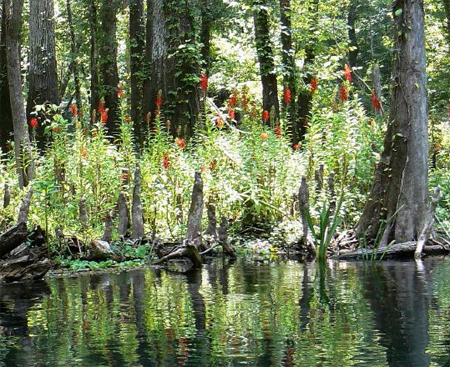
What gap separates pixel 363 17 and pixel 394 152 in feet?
121

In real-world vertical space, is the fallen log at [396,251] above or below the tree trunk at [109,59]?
below

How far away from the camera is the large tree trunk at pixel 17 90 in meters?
11.6

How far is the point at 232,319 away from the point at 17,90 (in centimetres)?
781

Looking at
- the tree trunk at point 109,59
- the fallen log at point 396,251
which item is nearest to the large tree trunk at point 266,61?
the tree trunk at point 109,59

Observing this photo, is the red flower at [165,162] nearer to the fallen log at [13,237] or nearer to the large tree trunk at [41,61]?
the fallen log at [13,237]

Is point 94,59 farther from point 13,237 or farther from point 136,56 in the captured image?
point 13,237

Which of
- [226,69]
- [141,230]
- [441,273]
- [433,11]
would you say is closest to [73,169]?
[141,230]

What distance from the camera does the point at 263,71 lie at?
20062 millimetres

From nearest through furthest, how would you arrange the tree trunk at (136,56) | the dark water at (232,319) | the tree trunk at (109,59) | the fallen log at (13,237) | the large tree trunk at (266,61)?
1. the dark water at (232,319)
2. the fallen log at (13,237)
3. the large tree trunk at (266,61)
4. the tree trunk at (109,59)
5. the tree trunk at (136,56)

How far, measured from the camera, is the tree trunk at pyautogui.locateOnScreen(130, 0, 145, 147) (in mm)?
22767

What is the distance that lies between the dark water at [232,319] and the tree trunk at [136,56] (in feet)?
46.1

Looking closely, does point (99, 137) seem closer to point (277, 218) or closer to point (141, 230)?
point (141, 230)

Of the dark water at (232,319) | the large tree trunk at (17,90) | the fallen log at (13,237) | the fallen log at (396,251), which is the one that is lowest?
the dark water at (232,319)

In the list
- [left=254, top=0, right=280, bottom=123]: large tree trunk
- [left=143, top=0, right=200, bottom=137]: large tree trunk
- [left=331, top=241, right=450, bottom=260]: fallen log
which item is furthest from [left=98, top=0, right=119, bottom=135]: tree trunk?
[left=331, top=241, right=450, bottom=260]: fallen log
